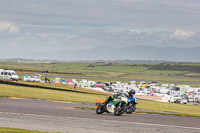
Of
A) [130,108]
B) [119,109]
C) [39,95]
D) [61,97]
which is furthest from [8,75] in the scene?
[119,109]

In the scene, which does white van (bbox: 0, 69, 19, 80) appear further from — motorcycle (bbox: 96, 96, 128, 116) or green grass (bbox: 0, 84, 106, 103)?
motorcycle (bbox: 96, 96, 128, 116)

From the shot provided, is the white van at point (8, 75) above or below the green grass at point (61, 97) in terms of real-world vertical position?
above

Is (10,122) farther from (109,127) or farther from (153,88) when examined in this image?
(153,88)

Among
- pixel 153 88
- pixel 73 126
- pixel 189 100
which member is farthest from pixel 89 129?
pixel 153 88

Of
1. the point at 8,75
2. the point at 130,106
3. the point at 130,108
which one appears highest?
the point at 8,75

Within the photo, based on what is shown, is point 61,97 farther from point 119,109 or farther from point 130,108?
point 119,109

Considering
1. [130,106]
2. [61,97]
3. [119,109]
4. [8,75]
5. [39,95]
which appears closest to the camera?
[119,109]

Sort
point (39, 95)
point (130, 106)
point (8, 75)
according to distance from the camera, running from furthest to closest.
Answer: point (8, 75) → point (39, 95) → point (130, 106)

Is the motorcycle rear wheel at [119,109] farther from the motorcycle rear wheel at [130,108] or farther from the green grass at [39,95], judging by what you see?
the green grass at [39,95]

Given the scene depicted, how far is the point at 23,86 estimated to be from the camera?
50031mm

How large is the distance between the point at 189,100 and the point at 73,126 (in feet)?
206

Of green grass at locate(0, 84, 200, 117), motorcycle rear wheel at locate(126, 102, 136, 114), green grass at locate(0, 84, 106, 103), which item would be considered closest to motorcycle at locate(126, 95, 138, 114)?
motorcycle rear wheel at locate(126, 102, 136, 114)

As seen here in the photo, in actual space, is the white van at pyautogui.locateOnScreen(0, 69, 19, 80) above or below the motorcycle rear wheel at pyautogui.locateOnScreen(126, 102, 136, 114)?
above

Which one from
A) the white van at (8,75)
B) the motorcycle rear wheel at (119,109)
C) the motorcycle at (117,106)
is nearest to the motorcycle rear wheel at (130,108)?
the motorcycle at (117,106)
